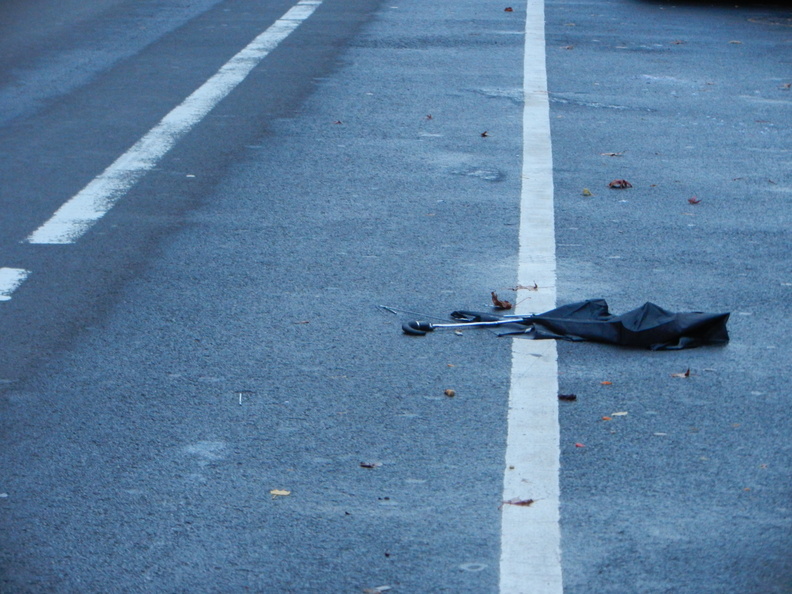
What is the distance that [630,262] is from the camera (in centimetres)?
653

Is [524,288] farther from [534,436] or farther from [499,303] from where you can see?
[534,436]

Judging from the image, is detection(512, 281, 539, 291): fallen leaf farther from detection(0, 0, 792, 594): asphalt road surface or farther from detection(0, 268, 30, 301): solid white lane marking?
detection(0, 268, 30, 301): solid white lane marking

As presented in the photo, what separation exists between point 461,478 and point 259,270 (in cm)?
251

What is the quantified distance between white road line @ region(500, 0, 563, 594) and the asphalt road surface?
0.07 feet

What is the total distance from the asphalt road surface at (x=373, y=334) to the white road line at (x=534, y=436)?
0.07ft

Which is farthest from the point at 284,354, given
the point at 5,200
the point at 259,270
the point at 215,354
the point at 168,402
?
the point at 5,200

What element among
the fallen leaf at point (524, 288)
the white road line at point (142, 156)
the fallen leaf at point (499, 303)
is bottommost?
the fallen leaf at point (524, 288)

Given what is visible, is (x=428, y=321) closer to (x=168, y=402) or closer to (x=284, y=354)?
(x=284, y=354)

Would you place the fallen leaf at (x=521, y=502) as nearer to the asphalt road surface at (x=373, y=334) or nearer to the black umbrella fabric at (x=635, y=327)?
the asphalt road surface at (x=373, y=334)

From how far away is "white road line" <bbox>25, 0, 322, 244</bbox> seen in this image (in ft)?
23.1

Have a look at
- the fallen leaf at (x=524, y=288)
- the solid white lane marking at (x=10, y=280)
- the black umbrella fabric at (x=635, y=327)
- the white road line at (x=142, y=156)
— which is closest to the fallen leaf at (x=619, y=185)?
the fallen leaf at (x=524, y=288)

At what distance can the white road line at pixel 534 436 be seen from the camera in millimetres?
3631

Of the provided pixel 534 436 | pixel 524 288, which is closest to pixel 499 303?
pixel 524 288

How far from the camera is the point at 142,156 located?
8.61 metres
